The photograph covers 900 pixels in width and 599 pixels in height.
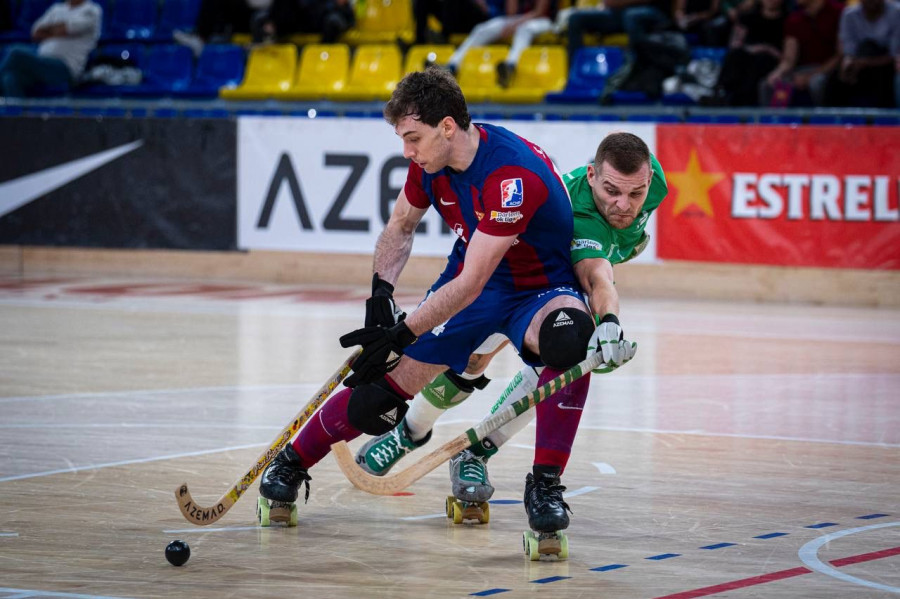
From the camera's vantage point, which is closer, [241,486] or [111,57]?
[241,486]

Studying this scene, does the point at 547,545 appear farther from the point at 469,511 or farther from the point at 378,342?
the point at 378,342

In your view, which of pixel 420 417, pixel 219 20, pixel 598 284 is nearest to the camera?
pixel 598 284

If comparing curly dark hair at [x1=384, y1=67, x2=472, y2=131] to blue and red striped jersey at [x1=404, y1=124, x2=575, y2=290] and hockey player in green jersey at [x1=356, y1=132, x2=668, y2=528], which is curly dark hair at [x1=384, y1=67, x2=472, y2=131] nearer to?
blue and red striped jersey at [x1=404, y1=124, x2=575, y2=290]

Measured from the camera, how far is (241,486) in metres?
5.93

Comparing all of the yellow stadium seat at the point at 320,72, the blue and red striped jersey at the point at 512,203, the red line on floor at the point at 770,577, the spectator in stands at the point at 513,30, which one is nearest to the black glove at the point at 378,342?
the blue and red striped jersey at the point at 512,203

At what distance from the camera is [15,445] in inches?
305

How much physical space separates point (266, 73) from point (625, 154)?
544 inches

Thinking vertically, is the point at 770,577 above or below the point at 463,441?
below

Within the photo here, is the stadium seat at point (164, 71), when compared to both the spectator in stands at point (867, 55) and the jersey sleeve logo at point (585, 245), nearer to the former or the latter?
the spectator in stands at point (867, 55)

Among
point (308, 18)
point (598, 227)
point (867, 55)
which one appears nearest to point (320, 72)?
point (308, 18)

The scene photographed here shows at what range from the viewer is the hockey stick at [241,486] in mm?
5754

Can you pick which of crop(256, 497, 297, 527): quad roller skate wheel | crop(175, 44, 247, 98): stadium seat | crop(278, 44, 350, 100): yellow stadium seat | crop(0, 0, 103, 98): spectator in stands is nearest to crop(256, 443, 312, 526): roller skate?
crop(256, 497, 297, 527): quad roller skate wheel

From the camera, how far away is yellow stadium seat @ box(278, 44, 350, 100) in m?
18.6

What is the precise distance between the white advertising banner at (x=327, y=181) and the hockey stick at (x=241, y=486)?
33.1 ft
